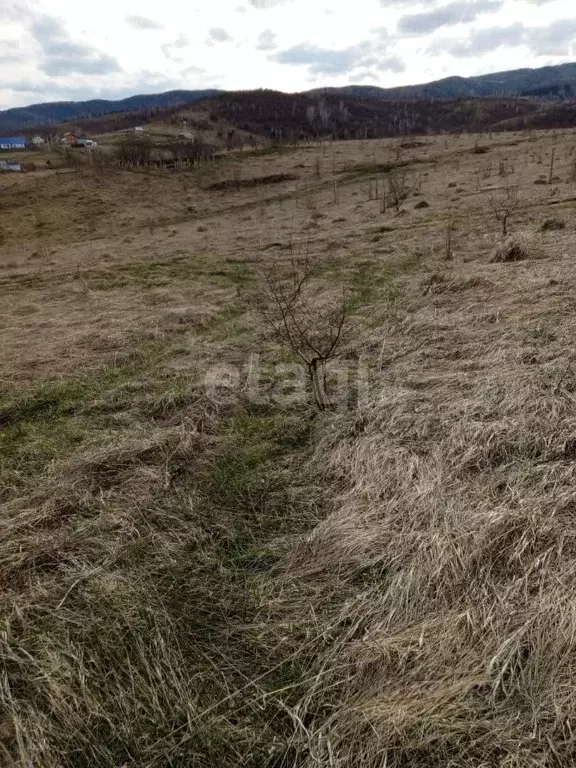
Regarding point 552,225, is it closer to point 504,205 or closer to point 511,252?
point 511,252

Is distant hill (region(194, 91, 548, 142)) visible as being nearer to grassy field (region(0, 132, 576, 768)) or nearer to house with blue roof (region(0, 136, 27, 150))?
house with blue roof (region(0, 136, 27, 150))

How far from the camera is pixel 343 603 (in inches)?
111

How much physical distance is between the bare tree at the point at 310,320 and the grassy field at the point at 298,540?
0.65ft

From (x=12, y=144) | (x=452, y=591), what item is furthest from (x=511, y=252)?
(x=12, y=144)

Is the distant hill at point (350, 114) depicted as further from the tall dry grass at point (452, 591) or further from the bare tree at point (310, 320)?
the tall dry grass at point (452, 591)

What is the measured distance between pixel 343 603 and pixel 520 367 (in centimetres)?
348

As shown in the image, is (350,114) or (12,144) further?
(350,114)

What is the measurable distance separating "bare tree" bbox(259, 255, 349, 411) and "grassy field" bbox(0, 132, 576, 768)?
0.65ft

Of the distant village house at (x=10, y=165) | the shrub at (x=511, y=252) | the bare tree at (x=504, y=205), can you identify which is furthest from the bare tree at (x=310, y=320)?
the distant village house at (x=10, y=165)

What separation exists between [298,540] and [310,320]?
567cm

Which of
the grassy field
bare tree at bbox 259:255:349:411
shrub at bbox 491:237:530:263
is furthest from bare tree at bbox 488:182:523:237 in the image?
bare tree at bbox 259:255:349:411

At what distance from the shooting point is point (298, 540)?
338 cm

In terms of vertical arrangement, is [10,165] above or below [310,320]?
above

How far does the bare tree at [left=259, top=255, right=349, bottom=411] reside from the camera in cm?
570
